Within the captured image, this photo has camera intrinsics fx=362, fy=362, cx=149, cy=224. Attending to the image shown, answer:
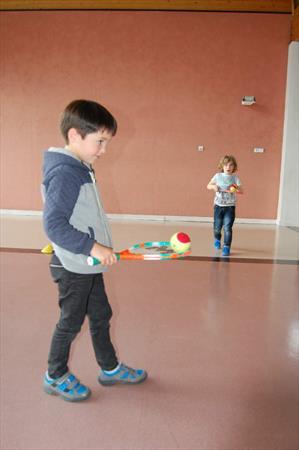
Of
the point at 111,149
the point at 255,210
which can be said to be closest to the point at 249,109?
the point at 255,210

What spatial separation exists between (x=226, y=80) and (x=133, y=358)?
250 inches

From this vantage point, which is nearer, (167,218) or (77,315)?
(77,315)

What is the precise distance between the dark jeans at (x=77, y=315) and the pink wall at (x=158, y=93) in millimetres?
5812

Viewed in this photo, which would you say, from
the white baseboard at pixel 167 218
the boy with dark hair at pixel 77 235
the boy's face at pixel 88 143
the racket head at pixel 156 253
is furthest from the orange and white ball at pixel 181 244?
the white baseboard at pixel 167 218

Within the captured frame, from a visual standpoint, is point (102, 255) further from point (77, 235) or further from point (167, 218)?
point (167, 218)

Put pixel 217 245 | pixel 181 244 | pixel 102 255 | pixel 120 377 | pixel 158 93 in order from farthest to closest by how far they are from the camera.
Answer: pixel 158 93, pixel 217 245, pixel 120 377, pixel 181 244, pixel 102 255

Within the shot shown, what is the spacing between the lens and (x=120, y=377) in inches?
64.9

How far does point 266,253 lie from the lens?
4.39m

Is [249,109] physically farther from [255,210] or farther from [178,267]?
[178,267]

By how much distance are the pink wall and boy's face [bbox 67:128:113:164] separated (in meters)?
5.91

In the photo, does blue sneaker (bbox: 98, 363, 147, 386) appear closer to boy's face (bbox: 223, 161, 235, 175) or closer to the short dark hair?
the short dark hair

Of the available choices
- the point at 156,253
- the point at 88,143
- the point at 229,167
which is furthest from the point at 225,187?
the point at 88,143

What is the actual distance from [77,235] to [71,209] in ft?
0.36

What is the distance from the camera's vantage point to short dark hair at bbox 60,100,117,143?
1.34m
